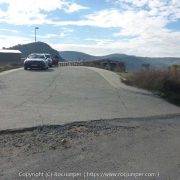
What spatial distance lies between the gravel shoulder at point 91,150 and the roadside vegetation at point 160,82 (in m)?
10.1

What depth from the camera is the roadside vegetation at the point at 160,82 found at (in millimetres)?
25781

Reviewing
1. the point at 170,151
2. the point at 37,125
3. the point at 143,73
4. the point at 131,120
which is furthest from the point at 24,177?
the point at 143,73

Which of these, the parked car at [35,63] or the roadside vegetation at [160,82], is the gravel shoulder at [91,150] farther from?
the parked car at [35,63]

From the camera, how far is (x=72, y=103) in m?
20.8

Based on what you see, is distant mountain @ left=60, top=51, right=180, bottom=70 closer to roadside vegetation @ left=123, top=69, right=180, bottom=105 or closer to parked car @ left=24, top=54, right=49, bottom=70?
roadside vegetation @ left=123, top=69, right=180, bottom=105

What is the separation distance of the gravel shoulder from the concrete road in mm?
1263

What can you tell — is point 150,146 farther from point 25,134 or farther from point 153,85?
point 153,85

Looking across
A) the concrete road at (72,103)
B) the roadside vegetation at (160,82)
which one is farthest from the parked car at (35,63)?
the concrete road at (72,103)

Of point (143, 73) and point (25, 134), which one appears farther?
point (143, 73)

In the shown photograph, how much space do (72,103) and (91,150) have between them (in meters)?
9.31

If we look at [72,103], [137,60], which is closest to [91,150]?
[72,103]

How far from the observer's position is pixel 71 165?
10.1 meters

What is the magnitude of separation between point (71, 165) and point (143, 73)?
67.9 ft

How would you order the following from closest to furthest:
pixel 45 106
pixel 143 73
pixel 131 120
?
pixel 131 120 < pixel 45 106 < pixel 143 73
